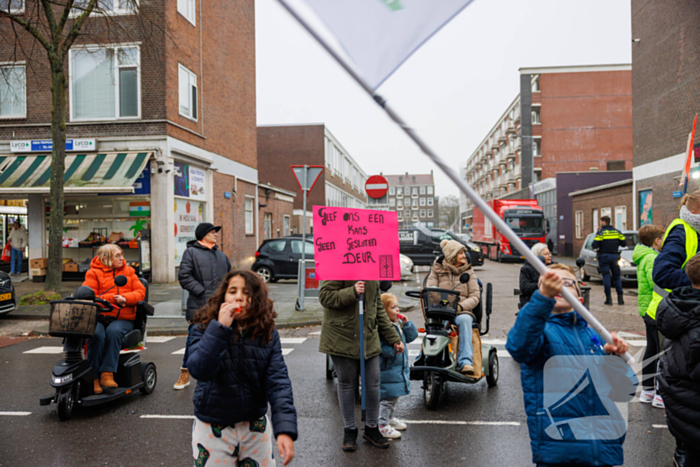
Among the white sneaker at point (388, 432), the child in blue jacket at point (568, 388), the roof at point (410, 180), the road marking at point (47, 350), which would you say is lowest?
the road marking at point (47, 350)

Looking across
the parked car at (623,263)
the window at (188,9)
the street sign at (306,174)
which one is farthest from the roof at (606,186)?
the window at (188,9)

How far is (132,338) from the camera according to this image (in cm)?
538

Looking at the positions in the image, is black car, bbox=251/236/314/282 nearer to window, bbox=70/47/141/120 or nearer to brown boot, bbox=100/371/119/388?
window, bbox=70/47/141/120

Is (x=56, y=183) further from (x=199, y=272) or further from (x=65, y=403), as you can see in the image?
(x=65, y=403)

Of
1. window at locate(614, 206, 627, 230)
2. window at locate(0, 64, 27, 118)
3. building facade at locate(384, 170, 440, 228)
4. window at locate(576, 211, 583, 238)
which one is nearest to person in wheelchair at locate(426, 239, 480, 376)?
window at locate(0, 64, 27, 118)

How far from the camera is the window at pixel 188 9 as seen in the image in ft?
59.8

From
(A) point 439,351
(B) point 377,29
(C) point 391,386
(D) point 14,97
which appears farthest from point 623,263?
(D) point 14,97

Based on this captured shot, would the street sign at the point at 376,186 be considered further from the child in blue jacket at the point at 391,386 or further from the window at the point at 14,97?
the window at the point at 14,97

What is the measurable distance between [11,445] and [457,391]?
430 cm

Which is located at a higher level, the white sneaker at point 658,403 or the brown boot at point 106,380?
the brown boot at point 106,380

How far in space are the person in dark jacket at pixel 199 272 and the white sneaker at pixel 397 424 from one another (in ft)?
8.23

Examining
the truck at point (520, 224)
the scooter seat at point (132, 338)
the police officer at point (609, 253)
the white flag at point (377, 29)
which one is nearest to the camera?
the white flag at point (377, 29)

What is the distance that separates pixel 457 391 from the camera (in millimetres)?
5742

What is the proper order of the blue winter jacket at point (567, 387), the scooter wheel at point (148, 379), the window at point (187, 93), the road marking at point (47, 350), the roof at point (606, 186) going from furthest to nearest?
the roof at point (606, 186), the window at point (187, 93), the road marking at point (47, 350), the scooter wheel at point (148, 379), the blue winter jacket at point (567, 387)
